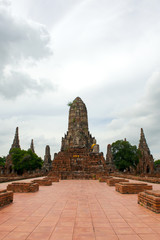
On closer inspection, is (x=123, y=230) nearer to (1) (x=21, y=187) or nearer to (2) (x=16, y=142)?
(1) (x=21, y=187)

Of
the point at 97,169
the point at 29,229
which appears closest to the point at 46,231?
the point at 29,229

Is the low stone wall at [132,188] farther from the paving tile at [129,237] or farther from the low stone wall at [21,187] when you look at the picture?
the paving tile at [129,237]

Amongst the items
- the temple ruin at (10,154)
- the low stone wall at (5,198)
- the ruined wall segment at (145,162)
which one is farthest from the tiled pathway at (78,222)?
the temple ruin at (10,154)

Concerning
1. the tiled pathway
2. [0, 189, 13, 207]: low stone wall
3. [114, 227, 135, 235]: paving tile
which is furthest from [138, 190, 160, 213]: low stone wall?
[0, 189, 13, 207]: low stone wall

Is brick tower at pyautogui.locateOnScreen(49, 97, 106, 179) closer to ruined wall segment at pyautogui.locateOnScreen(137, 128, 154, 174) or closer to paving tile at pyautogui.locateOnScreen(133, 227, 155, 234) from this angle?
ruined wall segment at pyautogui.locateOnScreen(137, 128, 154, 174)

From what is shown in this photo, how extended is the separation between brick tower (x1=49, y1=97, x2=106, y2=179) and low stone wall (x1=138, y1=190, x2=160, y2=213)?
46.3 feet

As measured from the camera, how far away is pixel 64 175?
795 inches

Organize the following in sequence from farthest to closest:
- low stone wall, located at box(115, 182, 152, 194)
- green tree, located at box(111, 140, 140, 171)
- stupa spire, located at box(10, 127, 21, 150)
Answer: stupa spire, located at box(10, 127, 21, 150) → green tree, located at box(111, 140, 140, 171) → low stone wall, located at box(115, 182, 152, 194)

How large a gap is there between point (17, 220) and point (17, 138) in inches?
1926

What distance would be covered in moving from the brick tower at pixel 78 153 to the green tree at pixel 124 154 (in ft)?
19.4

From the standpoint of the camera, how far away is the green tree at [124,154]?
38066mm

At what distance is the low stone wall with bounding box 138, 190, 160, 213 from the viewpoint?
533cm

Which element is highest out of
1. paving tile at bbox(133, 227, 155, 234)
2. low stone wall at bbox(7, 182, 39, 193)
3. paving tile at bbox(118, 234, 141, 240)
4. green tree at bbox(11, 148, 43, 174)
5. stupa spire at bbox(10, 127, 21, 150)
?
stupa spire at bbox(10, 127, 21, 150)

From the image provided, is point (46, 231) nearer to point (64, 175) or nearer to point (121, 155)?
point (64, 175)
